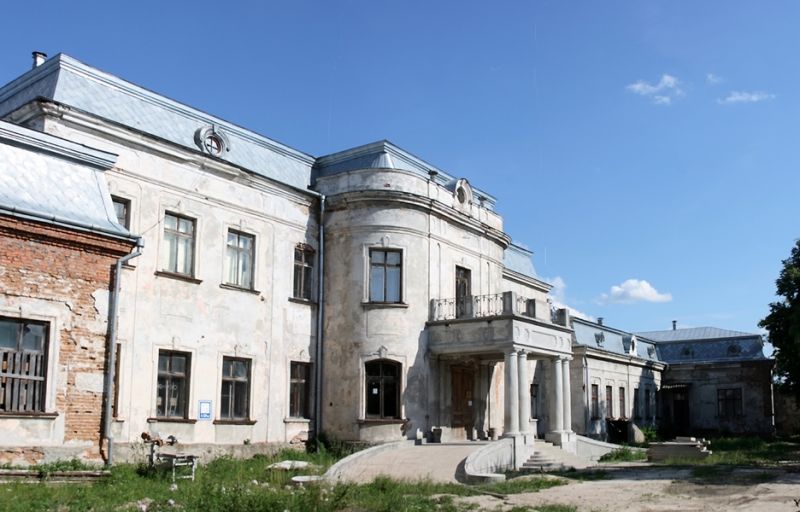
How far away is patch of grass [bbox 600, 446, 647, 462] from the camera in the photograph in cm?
2605

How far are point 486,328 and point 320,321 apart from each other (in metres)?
4.58

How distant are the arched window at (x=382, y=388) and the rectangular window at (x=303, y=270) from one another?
263cm

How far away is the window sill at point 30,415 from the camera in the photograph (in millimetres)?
12094

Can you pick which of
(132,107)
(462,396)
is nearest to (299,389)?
(462,396)

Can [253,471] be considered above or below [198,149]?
below

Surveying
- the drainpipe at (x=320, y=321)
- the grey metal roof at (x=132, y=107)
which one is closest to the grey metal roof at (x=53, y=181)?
the grey metal roof at (x=132, y=107)

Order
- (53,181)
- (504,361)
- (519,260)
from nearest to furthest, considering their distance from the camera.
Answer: (53,181) < (504,361) < (519,260)

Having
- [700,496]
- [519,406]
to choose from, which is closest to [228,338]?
[519,406]

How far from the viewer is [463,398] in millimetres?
24609

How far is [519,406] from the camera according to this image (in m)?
23.2

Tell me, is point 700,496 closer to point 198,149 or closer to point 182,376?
point 182,376

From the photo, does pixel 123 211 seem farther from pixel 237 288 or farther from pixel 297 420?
pixel 297 420

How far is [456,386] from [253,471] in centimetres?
869

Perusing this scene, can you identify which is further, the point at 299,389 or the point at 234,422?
the point at 299,389
